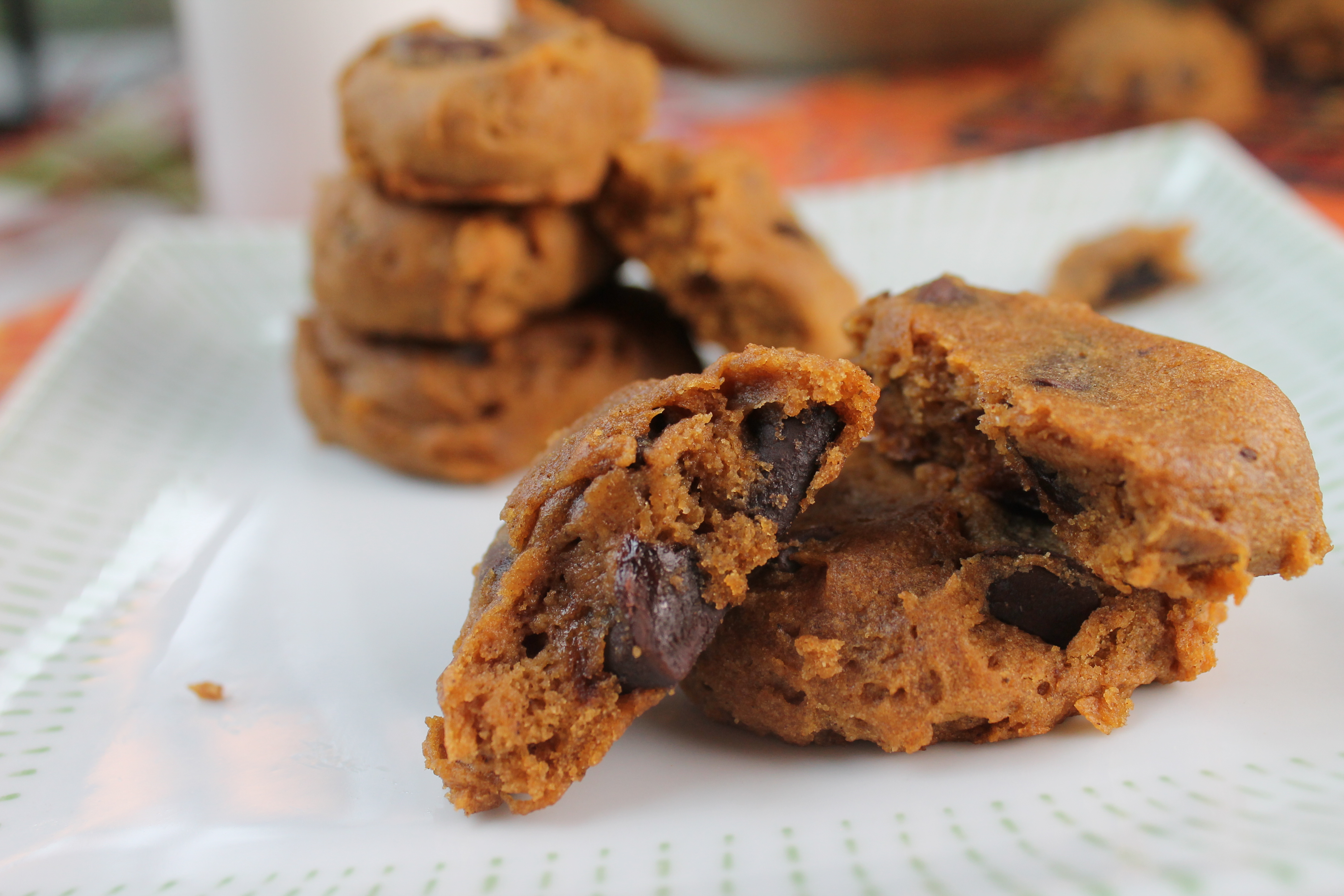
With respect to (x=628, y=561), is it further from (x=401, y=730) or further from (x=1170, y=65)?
(x=1170, y=65)

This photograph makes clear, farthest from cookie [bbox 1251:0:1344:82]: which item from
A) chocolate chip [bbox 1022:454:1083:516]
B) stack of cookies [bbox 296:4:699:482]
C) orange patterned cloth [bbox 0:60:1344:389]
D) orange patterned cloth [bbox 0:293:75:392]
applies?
orange patterned cloth [bbox 0:293:75:392]

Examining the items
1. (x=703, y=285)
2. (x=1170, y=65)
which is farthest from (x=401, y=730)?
(x=1170, y=65)

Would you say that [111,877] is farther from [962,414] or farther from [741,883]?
[962,414]

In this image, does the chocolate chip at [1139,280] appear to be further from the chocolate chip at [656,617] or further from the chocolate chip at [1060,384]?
the chocolate chip at [656,617]

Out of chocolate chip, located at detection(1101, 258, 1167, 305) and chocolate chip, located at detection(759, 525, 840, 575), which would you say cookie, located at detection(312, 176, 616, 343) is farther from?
chocolate chip, located at detection(1101, 258, 1167, 305)

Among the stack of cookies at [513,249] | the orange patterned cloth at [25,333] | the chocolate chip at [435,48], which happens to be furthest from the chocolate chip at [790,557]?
the orange patterned cloth at [25,333]

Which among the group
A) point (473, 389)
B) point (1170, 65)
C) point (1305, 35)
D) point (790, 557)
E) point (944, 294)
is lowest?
point (473, 389)
